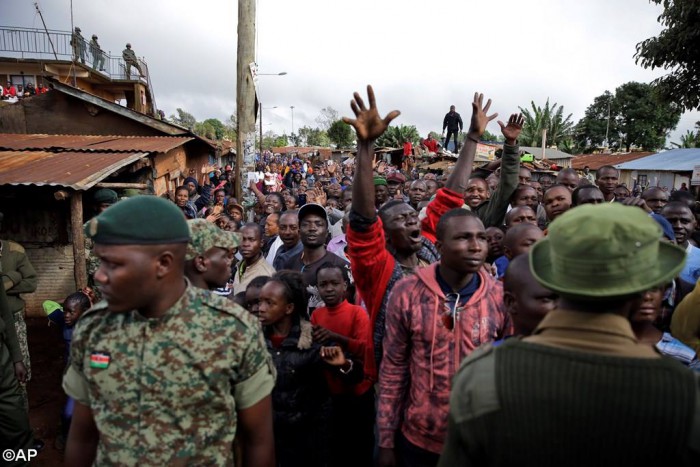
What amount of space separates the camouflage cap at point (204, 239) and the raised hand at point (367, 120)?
3.07 ft

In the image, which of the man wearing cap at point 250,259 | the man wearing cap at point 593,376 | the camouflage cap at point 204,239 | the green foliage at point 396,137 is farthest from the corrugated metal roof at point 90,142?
the green foliage at point 396,137

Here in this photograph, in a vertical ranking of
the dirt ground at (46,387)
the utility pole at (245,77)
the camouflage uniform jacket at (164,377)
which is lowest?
the dirt ground at (46,387)

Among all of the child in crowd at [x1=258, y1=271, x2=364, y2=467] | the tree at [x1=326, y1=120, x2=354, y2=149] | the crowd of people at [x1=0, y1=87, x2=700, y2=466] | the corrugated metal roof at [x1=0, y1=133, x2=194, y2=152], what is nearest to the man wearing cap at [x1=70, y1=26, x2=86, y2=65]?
the corrugated metal roof at [x1=0, y1=133, x2=194, y2=152]

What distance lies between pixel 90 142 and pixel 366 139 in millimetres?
8919

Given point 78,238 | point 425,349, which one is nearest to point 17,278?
point 78,238

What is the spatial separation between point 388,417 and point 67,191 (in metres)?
5.83

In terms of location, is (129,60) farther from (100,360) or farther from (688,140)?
(688,140)

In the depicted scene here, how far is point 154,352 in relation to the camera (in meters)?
1.67

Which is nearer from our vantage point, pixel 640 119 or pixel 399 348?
pixel 399 348

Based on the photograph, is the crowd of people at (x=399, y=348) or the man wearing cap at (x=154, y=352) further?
the man wearing cap at (x=154, y=352)

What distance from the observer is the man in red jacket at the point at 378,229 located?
243 cm

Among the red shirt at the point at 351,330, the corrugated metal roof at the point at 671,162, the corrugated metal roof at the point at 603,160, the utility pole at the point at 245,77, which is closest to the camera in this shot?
the red shirt at the point at 351,330

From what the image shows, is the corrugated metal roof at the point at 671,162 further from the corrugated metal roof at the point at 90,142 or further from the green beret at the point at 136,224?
the green beret at the point at 136,224

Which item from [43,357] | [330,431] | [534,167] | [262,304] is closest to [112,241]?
[262,304]
